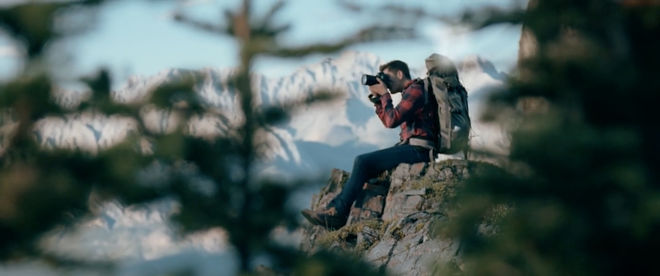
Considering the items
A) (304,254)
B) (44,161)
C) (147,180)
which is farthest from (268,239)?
(44,161)

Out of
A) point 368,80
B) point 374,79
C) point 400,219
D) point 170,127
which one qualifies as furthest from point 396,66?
point 170,127

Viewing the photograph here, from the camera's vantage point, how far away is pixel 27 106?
6379 mm

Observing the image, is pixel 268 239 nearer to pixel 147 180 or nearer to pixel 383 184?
pixel 147 180

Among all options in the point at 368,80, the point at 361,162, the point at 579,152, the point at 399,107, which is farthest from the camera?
the point at 361,162

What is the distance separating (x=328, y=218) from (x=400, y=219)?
1315mm

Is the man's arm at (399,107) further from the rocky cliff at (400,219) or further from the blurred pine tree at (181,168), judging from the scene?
the blurred pine tree at (181,168)

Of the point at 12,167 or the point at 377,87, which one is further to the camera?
the point at 377,87

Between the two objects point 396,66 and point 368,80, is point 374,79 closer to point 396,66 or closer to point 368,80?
point 368,80

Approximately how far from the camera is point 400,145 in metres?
12.8

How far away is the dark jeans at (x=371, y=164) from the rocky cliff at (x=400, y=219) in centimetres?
15

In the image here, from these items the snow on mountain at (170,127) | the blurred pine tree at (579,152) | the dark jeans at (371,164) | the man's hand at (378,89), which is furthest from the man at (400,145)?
the blurred pine tree at (579,152)

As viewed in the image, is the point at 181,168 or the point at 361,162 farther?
the point at 361,162

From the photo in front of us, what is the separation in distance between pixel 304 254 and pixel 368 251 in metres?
5.38

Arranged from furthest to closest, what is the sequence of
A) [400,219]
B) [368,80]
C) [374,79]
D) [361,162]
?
1. [361,162]
2. [374,79]
3. [368,80]
4. [400,219]
